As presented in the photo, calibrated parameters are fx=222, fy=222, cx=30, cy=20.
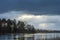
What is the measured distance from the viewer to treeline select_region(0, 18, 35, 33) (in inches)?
539

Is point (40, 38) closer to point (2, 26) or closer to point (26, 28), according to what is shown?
point (26, 28)

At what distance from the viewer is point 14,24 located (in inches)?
553

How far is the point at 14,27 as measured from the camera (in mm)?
14109

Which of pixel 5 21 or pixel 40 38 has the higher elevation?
pixel 5 21

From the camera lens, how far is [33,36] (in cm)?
1366

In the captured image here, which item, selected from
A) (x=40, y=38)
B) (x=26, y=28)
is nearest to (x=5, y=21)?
(x=26, y=28)

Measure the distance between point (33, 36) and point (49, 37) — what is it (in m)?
0.99

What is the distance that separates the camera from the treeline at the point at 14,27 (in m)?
13.7

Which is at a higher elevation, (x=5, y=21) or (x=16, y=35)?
(x=5, y=21)

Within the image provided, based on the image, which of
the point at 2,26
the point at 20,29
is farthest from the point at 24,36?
the point at 2,26

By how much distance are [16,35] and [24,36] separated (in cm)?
69

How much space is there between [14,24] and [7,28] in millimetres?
566

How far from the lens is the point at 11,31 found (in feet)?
46.6

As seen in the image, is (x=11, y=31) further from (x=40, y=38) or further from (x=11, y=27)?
(x=40, y=38)
